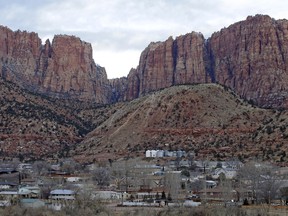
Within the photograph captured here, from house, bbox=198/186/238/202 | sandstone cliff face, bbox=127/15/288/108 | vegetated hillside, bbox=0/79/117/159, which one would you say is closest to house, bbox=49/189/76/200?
house, bbox=198/186/238/202

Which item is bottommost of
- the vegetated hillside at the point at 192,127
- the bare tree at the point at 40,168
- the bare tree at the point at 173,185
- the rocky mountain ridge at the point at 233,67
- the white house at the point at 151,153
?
the bare tree at the point at 173,185

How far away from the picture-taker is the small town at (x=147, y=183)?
67625 millimetres

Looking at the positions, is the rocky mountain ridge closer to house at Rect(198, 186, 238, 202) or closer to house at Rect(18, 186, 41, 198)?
house at Rect(198, 186, 238, 202)

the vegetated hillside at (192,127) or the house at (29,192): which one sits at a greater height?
the vegetated hillside at (192,127)

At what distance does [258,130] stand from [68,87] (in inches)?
3720

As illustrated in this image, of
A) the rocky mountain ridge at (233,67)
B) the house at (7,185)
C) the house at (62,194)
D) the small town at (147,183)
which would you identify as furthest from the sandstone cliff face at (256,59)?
the house at (62,194)

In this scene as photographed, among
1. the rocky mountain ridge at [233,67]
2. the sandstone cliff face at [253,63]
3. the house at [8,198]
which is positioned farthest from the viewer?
the rocky mountain ridge at [233,67]

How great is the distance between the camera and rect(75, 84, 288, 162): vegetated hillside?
357 feet

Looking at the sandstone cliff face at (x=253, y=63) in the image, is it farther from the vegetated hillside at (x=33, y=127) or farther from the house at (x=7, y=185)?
the house at (x=7, y=185)

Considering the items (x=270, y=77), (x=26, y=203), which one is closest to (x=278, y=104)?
(x=270, y=77)

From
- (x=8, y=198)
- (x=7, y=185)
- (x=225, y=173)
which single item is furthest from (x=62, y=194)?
(x=225, y=173)

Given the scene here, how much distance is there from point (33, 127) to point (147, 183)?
155 ft

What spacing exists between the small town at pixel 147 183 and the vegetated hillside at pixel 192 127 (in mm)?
5431

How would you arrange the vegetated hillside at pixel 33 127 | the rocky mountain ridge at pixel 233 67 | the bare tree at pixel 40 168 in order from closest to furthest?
the bare tree at pixel 40 168
the vegetated hillside at pixel 33 127
the rocky mountain ridge at pixel 233 67
